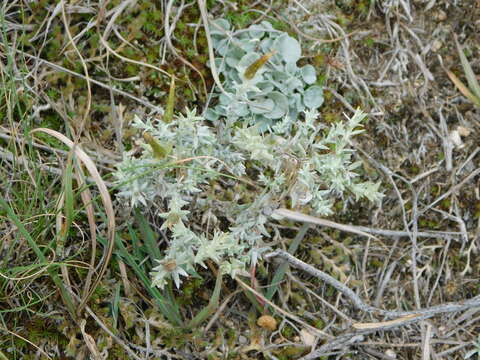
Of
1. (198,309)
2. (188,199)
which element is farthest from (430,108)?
(198,309)

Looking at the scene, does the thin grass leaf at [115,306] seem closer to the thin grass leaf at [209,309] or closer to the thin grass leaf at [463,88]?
the thin grass leaf at [209,309]

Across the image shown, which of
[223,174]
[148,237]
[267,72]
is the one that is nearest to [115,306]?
[148,237]

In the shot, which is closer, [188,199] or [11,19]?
[188,199]

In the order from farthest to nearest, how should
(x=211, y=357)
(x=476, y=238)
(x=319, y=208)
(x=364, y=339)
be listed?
(x=476, y=238), (x=364, y=339), (x=211, y=357), (x=319, y=208)

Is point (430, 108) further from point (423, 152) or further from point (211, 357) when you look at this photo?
point (211, 357)

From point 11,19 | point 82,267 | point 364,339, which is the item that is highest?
point 11,19

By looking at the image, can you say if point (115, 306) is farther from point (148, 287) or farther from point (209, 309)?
point (209, 309)

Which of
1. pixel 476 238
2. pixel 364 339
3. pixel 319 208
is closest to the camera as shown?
pixel 319 208
